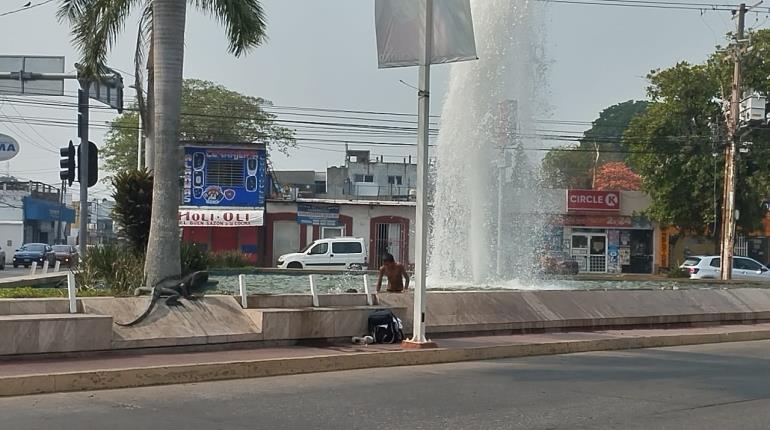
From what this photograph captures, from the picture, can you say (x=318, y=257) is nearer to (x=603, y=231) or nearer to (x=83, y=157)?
(x=603, y=231)

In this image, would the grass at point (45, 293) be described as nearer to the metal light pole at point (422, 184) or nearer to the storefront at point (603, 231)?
the metal light pole at point (422, 184)

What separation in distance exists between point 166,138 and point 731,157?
97.1ft

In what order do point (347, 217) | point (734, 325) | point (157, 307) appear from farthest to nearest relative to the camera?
point (347, 217)
point (734, 325)
point (157, 307)

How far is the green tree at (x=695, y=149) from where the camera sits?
44.8 metres

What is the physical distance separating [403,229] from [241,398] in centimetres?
4220

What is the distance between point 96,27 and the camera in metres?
18.7

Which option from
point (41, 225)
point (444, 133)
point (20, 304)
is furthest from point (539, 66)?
point (41, 225)

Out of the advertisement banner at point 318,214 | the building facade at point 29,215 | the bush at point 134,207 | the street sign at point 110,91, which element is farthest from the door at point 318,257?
the building facade at point 29,215

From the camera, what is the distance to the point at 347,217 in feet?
173

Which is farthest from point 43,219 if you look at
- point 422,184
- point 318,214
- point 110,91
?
point 422,184

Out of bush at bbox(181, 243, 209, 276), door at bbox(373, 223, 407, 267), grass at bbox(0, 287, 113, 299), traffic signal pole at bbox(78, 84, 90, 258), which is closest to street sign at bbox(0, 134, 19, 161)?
traffic signal pole at bbox(78, 84, 90, 258)

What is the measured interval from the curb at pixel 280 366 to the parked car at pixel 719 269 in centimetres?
2282

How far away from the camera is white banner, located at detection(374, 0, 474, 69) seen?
15.0m

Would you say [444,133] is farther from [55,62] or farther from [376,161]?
[376,161]
